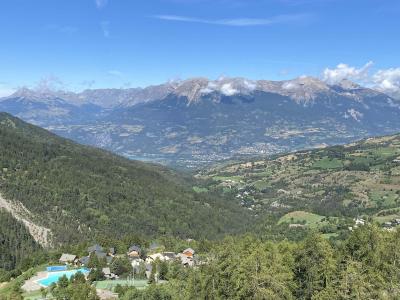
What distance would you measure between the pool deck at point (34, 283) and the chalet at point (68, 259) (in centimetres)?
990

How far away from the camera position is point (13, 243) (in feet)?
577

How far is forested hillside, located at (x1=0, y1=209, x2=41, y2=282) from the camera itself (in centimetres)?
16438

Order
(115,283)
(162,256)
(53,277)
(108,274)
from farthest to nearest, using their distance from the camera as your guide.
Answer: (162,256), (53,277), (108,274), (115,283)

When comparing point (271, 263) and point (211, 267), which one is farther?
point (211, 267)

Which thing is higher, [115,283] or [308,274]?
[308,274]

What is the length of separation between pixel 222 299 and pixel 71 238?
449ft

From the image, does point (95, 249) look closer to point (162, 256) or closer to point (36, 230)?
point (162, 256)

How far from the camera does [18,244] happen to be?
176 m

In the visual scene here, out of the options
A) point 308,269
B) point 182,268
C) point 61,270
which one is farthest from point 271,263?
point 61,270

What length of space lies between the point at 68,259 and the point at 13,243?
189ft

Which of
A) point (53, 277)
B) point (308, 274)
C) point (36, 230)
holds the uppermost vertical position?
point (308, 274)

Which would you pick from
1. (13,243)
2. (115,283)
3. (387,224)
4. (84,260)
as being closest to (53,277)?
(84,260)

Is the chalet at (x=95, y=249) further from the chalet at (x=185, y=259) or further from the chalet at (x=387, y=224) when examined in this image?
the chalet at (x=387, y=224)

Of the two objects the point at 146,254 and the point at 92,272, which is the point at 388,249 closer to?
the point at 92,272
